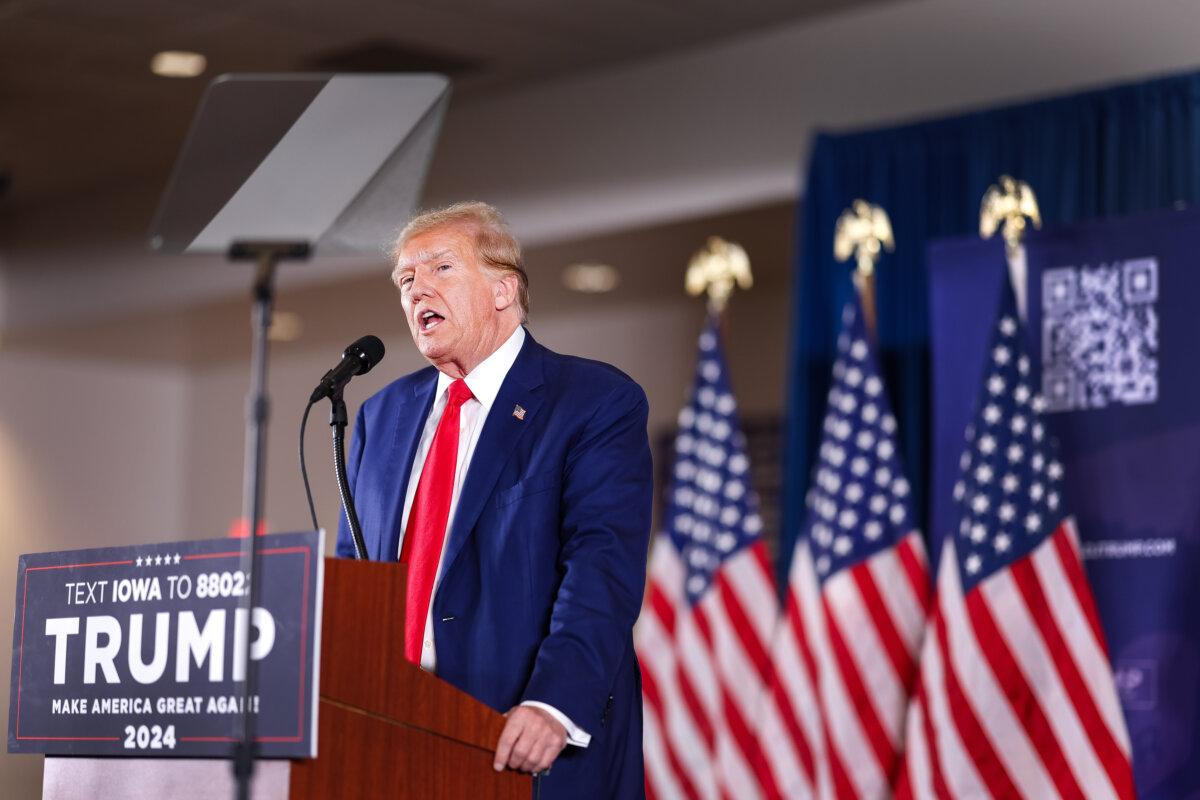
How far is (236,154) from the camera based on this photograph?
3004mm

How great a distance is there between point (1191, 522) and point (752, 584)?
1991mm

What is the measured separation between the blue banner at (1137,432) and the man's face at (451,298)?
244cm

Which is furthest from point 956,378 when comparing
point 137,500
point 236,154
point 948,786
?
point 137,500

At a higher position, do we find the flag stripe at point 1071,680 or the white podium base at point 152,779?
the flag stripe at point 1071,680

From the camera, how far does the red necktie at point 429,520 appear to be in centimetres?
250

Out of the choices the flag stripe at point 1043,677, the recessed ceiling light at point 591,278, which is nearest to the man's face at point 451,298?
the flag stripe at point 1043,677

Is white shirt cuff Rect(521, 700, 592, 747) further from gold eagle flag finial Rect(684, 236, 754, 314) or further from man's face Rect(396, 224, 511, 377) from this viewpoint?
gold eagle flag finial Rect(684, 236, 754, 314)

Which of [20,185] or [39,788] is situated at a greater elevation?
[20,185]

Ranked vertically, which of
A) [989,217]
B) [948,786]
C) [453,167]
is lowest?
[948,786]

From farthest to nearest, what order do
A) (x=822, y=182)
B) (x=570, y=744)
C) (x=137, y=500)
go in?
(x=137, y=500), (x=822, y=182), (x=570, y=744)

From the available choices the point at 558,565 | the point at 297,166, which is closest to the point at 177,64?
the point at 297,166

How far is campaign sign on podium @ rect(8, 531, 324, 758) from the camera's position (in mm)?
2115

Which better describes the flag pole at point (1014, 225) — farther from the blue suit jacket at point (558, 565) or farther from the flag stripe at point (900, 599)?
the blue suit jacket at point (558, 565)

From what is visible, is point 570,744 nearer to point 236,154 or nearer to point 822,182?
point 236,154
